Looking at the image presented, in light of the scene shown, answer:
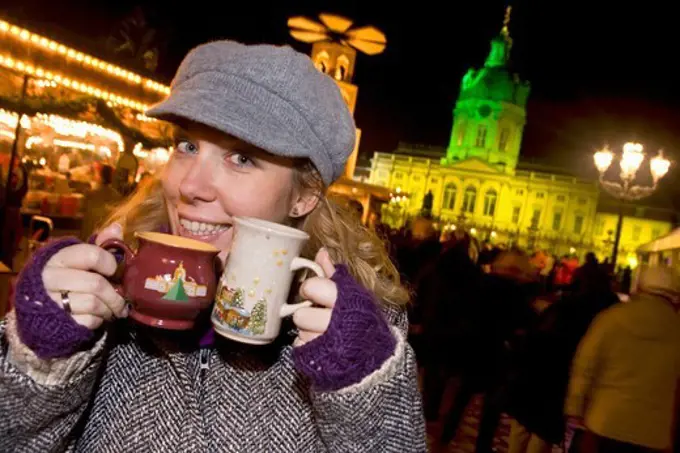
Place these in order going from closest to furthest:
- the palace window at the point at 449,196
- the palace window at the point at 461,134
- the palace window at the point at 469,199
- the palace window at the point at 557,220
Answer: the palace window at the point at 557,220
the palace window at the point at 469,199
the palace window at the point at 449,196
the palace window at the point at 461,134

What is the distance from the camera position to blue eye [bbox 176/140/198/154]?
4.60 ft

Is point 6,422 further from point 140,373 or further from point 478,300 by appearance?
point 478,300

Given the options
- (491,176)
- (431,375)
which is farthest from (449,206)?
(431,375)

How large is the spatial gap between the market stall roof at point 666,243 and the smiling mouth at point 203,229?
8364mm

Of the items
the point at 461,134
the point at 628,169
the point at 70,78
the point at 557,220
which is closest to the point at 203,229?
the point at 70,78

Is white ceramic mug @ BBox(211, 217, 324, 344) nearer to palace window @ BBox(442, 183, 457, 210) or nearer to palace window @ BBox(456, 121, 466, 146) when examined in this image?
palace window @ BBox(442, 183, 457, 210)

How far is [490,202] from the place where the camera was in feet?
232

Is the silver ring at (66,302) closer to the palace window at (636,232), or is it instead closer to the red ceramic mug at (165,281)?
the red ceramic mug at (165,281)

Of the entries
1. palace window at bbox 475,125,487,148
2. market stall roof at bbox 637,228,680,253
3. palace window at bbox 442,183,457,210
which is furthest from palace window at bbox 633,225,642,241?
market stall roof at bbox 637,228,680,253

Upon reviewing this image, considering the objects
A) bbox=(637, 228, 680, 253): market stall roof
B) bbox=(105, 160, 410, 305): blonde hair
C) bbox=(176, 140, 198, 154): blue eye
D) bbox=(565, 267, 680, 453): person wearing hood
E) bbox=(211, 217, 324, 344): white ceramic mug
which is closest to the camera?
bbox=(211, 217, 324, 344): white ceramic mug

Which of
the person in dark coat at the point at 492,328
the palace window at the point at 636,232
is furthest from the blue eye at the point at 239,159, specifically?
the palace window at the point at 636,232

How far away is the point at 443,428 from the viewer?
206 inches

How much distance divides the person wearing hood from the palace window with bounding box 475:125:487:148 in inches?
2787

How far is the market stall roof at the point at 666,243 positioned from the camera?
8.30m
